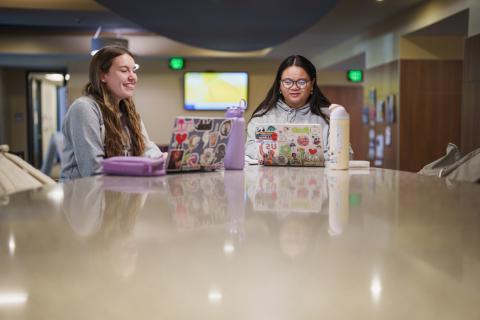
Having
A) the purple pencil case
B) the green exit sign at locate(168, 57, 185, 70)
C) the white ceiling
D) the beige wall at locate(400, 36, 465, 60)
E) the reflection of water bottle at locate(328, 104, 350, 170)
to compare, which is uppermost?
the white ceiling

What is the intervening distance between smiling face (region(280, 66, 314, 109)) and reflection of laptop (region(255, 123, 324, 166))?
0.78m

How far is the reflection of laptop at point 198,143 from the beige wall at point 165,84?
9.18 meters

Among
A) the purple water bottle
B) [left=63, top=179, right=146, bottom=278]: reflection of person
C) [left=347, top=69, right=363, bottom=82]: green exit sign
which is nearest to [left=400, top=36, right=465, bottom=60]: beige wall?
[left=347, top=69, right=363, bottom=82]: green exit sign

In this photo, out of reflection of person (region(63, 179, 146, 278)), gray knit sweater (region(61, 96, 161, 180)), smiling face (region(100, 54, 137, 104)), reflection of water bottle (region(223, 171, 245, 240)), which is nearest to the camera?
reflection of person (region(63, 179, 146, 278))

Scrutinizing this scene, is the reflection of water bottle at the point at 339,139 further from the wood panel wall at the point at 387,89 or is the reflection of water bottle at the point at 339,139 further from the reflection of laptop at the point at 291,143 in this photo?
the wood panel wall at the point at 387,89

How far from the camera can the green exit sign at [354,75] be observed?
467 inches

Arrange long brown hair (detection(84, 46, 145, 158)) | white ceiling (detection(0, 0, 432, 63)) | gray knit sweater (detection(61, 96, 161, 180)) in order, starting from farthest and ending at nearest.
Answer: white ceiling (detection(0, 0, 432, 63)), long brown hair (detection(84, 46, 145, 158)), gray knit sweater (detection(61, 96, 161, 180))

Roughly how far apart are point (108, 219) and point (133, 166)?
3.05 ft

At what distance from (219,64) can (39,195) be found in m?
10.2

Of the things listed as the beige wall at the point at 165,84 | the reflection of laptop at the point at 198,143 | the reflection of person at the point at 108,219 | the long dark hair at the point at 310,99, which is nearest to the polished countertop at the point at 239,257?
the reflection of person at the point at 108,219

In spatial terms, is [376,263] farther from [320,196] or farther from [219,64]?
[219,64]

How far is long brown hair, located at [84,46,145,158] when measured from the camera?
2.58 meters

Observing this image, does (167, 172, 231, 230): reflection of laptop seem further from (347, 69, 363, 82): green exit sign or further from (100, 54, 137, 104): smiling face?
(347, 69, 363, 82): green exit sign

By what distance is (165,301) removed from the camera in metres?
0.61
